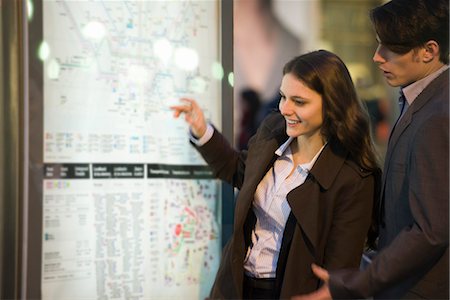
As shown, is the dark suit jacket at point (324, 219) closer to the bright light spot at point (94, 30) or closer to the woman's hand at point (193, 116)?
the woman's hand at point (193, 116)

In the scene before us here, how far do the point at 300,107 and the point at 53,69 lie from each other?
87 cm

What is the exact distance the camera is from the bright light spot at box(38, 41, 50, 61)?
2213 mm

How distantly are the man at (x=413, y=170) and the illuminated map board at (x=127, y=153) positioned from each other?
2.37 ft

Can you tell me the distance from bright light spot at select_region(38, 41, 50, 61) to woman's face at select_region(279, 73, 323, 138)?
2.73 ft

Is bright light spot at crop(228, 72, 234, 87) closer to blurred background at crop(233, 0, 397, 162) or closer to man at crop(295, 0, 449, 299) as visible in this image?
man at crop(295, 0, 449, 299)

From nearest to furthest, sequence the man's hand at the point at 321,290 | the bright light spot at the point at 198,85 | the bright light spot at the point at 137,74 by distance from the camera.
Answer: the man's hand at the point at 321,290, the bright light spot at the point at 137,74, the bright light spot at the point at 198,85

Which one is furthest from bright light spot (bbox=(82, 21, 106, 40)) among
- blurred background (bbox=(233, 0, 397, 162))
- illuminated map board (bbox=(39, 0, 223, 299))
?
blurred background (bbox=(233, 0, 397, 162))

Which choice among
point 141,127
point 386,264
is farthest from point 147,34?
point 386,264

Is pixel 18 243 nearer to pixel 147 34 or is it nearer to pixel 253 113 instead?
pixel 147 34

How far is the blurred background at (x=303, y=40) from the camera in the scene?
839cm

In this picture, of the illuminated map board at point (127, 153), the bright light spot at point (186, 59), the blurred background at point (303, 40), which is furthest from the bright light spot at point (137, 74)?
the blurred background at point (303, 40)

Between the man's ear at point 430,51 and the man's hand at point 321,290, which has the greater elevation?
the man's ear at point 430,51

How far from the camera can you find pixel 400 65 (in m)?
2.12

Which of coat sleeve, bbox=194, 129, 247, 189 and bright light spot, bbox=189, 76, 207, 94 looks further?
bright light spot, bbox=189, 76, 207, 94
